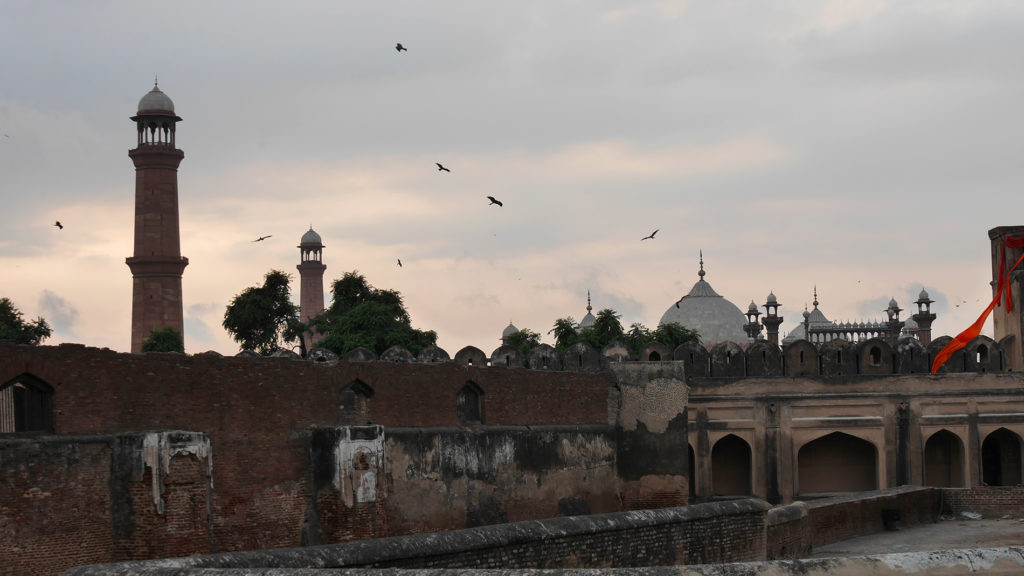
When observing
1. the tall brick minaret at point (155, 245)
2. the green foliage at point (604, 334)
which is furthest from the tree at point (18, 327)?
the green foliage at point (604, 334)

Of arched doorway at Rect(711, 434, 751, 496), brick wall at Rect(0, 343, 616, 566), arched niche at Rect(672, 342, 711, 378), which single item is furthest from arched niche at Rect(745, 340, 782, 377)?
brick wall at Rect(0, 343, 616, 566)

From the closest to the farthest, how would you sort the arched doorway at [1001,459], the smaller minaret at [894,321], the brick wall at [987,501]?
the brick wall at [987,501], the arched doorway at [1001,459], the smaller minaret at [894,321]

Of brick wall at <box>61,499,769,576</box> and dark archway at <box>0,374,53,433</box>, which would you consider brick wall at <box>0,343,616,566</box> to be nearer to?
dark archway at <box>0,374,53,433</box>

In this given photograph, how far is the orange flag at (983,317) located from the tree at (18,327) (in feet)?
88.2

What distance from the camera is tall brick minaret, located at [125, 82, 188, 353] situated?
45.2 m

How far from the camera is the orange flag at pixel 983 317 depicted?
24.7 meters

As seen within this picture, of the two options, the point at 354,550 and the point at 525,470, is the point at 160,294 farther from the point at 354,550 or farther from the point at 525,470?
the point at 354,550

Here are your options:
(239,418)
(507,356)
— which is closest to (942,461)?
(507,356)

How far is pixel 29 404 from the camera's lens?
39.3ft

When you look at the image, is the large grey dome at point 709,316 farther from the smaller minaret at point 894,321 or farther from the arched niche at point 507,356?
the arched niche at point 507,356

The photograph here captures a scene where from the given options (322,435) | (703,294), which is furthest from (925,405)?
(703,294)

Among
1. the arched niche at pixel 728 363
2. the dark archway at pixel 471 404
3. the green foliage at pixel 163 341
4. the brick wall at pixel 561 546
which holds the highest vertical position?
the green foliage at pixel 163 341

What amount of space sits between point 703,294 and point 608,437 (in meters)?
47.0

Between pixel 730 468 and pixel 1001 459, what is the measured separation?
5.37 metres
